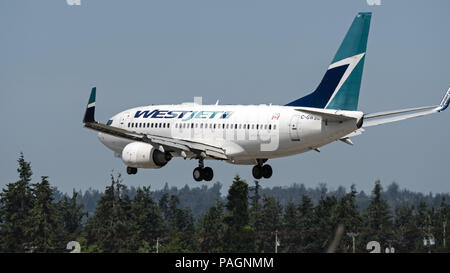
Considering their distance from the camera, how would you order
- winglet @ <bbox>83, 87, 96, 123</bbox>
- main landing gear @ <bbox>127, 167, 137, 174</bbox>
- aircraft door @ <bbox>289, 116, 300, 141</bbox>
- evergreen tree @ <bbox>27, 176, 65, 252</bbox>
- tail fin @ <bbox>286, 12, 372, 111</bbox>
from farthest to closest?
evergreen tree @ <bbox>27, 176, 65, 252</bbox>
main landing gear @ <bbox>127, 167, 137, 174</bbox>
aircraft door @ <bbox>289, 116, 300, 141</bbox>
tail fin @ <bbox>286, 12, 372, 111</bbox>
winglet @ <bbox>83, 87, 96, 123</bbox>

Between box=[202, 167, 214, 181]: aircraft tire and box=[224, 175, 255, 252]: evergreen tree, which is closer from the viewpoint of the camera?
box=[202, 167, 214, 181]: aircraft tire

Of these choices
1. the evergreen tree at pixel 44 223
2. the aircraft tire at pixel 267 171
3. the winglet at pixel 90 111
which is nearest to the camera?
the winglet at pixel 90 111

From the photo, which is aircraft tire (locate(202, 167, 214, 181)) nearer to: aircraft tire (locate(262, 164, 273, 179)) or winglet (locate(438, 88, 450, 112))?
aircraft tire (locate(262, 164, 273, 179))

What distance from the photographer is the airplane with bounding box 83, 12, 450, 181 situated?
63.5 meters

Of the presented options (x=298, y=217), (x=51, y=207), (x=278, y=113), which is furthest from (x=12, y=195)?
(x=278, y=113)

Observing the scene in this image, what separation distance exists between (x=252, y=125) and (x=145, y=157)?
27.8ft

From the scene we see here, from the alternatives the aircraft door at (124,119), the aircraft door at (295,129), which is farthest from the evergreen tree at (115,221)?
the aircraft door at (295,129)

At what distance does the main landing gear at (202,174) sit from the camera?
71.1 m

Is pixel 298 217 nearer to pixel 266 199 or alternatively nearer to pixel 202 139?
pixel 266 199

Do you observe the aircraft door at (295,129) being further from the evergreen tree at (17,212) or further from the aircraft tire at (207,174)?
→ the evergreen tree at (17,212)

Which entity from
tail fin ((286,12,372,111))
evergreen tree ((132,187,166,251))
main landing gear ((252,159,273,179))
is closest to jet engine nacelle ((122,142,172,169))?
main landing gear ((252,159,273,179))

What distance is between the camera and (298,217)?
17562cm
